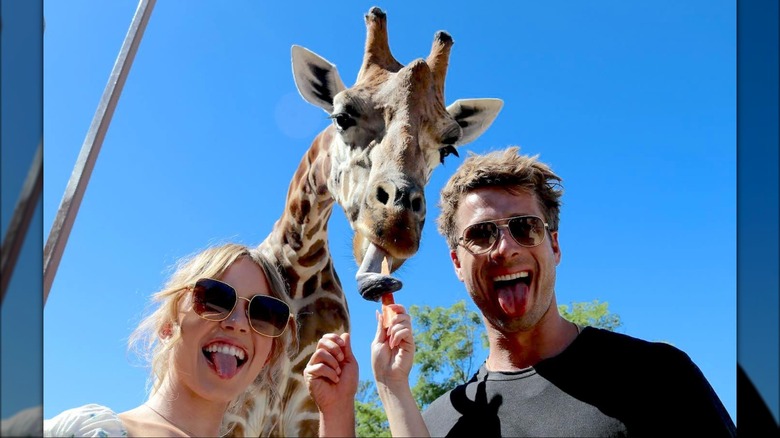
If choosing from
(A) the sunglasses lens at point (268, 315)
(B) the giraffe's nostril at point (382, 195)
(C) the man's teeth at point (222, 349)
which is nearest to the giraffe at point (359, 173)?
(B) the giraffe's nostril at point (382, 195)

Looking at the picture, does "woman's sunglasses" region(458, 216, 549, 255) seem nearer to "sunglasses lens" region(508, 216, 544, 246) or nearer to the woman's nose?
"sunglasses lens" region(508, 216, 544, 246)

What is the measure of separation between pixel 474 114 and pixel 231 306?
17.7ft

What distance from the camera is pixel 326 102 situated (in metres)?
7.07

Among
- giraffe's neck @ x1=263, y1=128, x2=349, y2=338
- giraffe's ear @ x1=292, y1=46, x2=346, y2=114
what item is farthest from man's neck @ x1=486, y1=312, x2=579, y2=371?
giraffe's ear @ x1=292, y1=46, x2=346, y2=114

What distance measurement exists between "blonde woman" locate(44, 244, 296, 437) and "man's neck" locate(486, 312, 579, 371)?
1.02m

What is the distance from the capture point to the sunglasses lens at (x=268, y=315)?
112 inches

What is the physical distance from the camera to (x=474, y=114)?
301 inches

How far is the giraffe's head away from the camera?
5.03 metres

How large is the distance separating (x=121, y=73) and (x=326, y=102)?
3.01 meters

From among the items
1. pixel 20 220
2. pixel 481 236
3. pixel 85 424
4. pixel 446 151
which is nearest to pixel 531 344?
pixel 481 236

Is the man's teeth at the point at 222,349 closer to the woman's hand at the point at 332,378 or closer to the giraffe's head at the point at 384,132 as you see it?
the woman's hand at the point at 332,378

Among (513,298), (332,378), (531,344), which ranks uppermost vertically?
(513,298)

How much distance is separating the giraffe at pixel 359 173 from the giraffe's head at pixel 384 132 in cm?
1

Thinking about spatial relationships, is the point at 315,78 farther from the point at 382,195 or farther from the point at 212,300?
the point at 212,300
